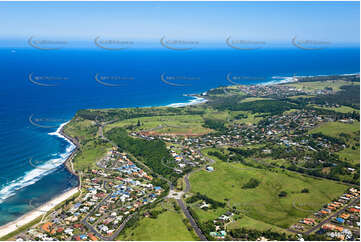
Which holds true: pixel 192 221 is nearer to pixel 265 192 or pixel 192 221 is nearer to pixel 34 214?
pixel 265 192

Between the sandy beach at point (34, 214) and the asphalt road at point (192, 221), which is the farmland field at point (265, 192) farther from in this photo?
the sandy beach at point (34, 214)

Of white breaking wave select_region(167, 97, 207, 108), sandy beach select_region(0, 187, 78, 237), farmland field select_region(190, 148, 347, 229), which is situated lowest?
sandy beach select_region(0, 187, 78, 237)

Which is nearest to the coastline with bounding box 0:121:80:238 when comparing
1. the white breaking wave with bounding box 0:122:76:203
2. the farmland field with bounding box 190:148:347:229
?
the white breaking wave with bounding box 0:122:76:203

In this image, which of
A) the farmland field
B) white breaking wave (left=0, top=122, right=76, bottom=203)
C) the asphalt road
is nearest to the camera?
the asphalt road

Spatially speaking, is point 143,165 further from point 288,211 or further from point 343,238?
point 343,238

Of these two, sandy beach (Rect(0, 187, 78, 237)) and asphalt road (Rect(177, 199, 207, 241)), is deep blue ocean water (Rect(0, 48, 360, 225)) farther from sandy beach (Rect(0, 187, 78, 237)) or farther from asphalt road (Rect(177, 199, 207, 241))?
asphalt road (Rect(177, 199, 207, 241))

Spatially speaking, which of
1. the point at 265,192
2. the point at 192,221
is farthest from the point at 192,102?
the point at 192,221

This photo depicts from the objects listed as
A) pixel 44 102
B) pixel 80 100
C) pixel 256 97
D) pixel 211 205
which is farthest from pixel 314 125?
pixel 44 102

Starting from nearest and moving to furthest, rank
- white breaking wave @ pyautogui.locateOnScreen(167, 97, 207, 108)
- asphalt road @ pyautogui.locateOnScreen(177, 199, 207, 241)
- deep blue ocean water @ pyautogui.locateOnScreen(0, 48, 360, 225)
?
asphalt road @ pyautogui.locateOnScreen(177, 199, 207, 241) < deep blue ocean water @ pyautogui.locateOnScreen(0, 48, 360, 225) < white breaking wave @ pyautogui.locateOnScreen(167, 97, 207, 108)
